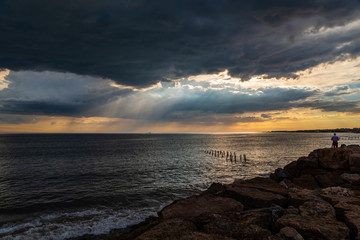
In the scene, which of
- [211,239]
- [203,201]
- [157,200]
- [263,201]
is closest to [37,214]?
[157,200]

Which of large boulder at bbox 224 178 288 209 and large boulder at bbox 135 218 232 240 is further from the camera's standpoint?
large boulder at bbox 224 178 288 209

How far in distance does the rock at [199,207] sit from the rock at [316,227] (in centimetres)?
275

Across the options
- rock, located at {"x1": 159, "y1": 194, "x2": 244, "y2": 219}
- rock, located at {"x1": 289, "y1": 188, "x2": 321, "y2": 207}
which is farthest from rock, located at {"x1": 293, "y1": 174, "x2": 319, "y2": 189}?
rock, located at {"x1": 159, "y1": 194, "x2": 244, "y2": 219}

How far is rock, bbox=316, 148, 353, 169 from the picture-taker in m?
19.3

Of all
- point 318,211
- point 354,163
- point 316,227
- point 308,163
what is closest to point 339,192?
point 318,211

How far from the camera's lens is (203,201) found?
11156 millimetres

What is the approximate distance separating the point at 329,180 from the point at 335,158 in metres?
3.82

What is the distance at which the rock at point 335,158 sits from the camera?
759 inches

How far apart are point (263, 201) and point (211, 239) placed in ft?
18.4

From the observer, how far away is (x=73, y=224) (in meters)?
12.3

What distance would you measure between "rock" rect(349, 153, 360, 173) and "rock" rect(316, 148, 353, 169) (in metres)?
0.46

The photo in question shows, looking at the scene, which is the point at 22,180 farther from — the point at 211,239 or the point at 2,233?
the point at 211,239

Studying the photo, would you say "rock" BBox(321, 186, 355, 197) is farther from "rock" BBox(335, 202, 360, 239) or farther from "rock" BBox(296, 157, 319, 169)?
"rock" BBox(296, 157, 319, 169)

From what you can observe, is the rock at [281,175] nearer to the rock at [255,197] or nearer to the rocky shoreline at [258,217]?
the rocky shoreline at [258,217]
